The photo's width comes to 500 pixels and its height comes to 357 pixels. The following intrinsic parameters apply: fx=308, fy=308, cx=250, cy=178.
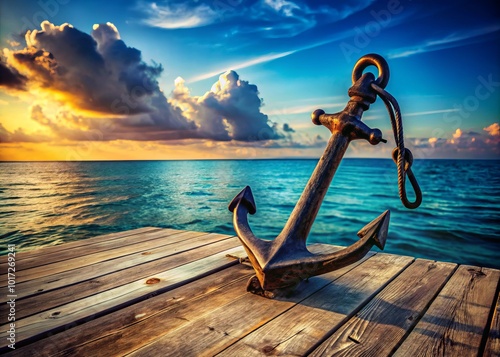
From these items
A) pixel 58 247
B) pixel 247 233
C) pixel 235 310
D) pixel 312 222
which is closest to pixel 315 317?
pixel 235 310

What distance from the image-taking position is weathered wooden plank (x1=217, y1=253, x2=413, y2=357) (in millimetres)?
1310

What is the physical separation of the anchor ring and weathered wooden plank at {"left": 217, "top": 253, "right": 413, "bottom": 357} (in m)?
1.29

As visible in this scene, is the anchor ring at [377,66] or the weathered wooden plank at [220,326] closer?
the weathered wooden plank at [220,326]

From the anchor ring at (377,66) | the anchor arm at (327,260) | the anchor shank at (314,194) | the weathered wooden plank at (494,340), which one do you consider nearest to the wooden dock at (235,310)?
the weathered wooden plank at (494,340)

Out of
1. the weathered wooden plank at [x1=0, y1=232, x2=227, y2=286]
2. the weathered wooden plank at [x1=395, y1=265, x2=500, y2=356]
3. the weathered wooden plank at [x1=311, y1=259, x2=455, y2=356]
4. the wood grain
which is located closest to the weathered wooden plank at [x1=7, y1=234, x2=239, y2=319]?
the weathered wooden plank at [x1=0, y1=232, x2=227, y2=286]

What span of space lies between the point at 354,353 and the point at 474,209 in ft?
63.4

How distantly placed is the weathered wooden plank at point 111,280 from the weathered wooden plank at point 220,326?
721 mm

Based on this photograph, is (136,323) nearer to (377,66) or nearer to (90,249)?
(90,249)

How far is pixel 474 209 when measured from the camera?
16.6 meters

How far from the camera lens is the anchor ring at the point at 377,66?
6.36 ft

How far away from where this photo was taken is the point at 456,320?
1.55 metres

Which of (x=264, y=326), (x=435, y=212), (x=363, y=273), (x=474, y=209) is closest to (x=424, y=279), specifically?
(x=363, y=273)

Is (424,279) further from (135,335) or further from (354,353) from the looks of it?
(135,335)

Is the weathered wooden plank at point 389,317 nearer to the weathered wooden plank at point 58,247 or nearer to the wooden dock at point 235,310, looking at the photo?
the wooden dock at point 235,310
